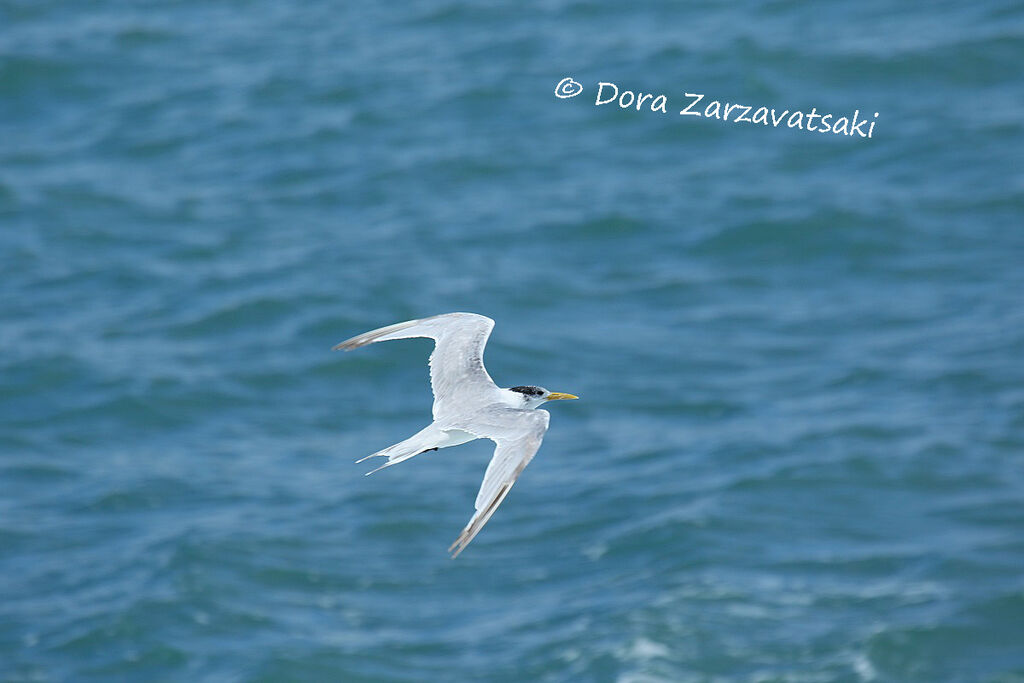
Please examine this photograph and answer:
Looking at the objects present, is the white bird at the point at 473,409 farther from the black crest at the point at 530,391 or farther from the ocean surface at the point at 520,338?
the ocean surface at the point at 520,338

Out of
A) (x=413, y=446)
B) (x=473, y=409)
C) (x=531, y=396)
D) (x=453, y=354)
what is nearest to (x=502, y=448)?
(x=413, y=446)

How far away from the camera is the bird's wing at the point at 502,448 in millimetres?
8758

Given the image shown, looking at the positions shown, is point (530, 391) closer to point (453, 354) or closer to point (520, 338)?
point (453, 354)

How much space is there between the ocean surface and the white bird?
292 inches

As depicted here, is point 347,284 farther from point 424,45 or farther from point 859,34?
point 859,34

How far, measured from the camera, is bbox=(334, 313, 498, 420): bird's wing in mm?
11164

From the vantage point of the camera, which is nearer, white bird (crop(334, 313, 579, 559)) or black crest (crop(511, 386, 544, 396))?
white bird (crop(334, 313, 579, 559))

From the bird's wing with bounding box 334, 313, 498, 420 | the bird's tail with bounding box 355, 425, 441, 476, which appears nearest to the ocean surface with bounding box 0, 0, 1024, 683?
the bird's wing with bounding box 334, 313, 498, 420

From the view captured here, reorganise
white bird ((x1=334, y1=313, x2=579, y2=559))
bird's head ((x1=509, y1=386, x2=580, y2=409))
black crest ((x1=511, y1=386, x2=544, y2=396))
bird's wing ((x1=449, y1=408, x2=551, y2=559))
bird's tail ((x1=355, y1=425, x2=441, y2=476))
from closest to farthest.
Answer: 1. bird's wing ((x1=449, y1=408, x2=551, y2=559))
2. white bird ((x1=334, y1=313, x2=579, y2=559))
3. bird's tail ((x1=355, y1=425, x2=441, y2=476))
4. bird's head ((x1=509, y1=386, x2=580, y2=409))
5. black crest ((x1=511, y1=386, x2=544, y2=396))

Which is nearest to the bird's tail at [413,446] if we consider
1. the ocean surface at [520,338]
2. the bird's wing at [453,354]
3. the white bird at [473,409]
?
the white bird at [473,409]

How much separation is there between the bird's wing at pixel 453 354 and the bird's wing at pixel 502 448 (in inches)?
21.7

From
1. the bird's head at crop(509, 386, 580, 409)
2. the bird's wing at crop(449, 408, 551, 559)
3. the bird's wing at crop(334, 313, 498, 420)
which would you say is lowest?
the bird's wing at crop(449, 408, 551, 559)

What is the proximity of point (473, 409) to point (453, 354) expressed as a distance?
945 millimetres

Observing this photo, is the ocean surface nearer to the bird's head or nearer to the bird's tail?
the bird's head
